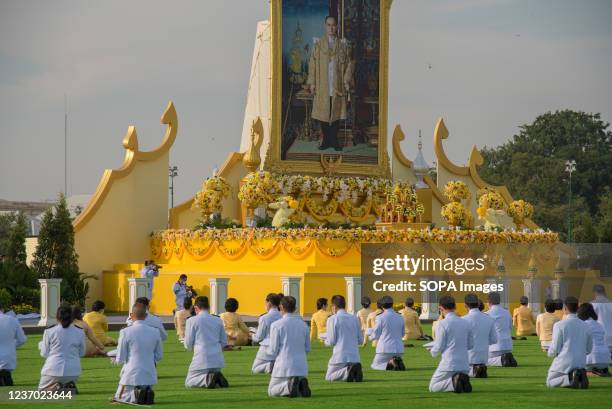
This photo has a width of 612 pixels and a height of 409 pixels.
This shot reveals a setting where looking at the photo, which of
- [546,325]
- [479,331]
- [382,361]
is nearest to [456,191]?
[546,325]

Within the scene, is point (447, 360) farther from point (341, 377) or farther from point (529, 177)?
point (529, 177)

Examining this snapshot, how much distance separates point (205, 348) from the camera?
1903 cm

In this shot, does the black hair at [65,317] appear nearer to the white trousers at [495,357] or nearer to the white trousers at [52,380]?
the white trousers at [52,380]

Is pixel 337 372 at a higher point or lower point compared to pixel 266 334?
lower

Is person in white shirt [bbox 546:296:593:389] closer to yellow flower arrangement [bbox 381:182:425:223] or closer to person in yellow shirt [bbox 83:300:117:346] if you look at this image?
person in yellow shirt [bbox 83:300:117:346]

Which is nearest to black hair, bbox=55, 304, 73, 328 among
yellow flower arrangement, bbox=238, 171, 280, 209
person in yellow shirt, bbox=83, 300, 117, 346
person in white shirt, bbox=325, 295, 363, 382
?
person in white shirt, bbox=325, 295, 363, 382

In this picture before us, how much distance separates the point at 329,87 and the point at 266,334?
22.6 m

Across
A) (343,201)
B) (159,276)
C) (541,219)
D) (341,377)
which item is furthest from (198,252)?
(541,219)

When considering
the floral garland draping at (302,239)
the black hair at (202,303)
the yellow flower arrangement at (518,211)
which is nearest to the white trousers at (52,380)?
the black hair at (202,303)

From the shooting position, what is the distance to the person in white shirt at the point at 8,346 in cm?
1939

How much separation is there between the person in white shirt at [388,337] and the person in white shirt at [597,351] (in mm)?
3073

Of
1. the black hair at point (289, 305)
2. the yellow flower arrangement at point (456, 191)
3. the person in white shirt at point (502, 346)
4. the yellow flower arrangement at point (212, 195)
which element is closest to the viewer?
the black hair at point (289, 305)

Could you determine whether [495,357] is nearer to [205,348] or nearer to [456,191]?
[205,348]

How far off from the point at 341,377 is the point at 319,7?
2351 centimetres
